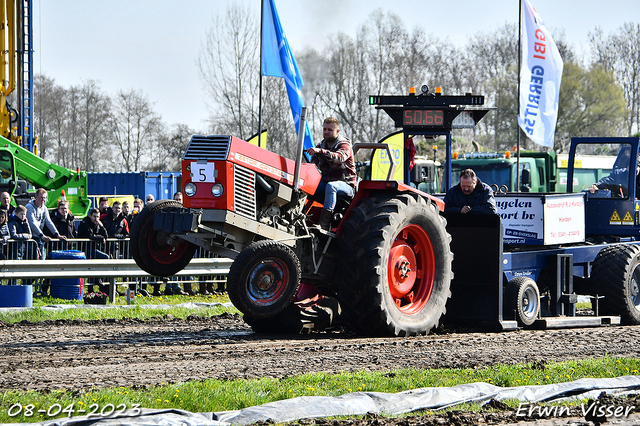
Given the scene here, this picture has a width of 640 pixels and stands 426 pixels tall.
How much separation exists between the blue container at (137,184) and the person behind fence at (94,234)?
16760 mm

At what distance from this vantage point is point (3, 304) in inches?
462

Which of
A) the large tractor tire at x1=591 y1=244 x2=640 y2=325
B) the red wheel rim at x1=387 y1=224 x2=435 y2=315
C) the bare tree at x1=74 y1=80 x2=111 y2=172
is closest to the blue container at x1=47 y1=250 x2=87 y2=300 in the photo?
the red wheel rim at x1=387 y1=224 x2=435 y2=315

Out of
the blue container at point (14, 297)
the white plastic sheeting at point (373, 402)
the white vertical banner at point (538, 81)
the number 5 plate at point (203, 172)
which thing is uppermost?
the white vertical banner at point (538, 81)

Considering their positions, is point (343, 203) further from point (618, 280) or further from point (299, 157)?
point (618, 280)

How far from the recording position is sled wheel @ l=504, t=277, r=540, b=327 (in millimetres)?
9805

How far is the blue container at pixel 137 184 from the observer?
3275 centimetres

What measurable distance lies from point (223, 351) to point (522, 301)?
13.3 ft

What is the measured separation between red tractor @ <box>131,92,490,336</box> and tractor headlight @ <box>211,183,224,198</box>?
1cm

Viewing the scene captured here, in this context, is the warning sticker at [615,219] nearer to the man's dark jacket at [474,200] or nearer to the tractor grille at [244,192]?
the man's dark jacket at [474,200]

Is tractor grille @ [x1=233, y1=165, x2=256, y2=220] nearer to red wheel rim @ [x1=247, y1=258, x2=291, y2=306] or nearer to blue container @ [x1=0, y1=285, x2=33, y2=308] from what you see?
red wheel rim @ [x1=247, y1=258, x2=291, y2=306]

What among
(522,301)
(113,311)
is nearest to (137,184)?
(113,311)

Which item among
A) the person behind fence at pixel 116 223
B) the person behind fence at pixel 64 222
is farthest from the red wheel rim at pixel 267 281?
the person behind fence at pixel 64 222

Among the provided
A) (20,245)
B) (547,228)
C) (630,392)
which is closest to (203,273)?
(20,245)

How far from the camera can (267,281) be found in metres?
7.70
